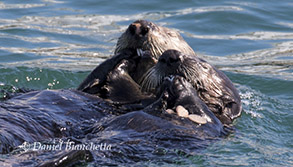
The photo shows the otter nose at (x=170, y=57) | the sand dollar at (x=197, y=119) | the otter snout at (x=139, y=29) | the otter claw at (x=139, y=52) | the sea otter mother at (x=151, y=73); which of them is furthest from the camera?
the otter claw at (x=139, y=52)

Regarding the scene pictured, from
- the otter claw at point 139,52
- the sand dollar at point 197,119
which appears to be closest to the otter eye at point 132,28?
the otter claw at point 139,52

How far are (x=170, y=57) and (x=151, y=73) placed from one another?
0.92 feet

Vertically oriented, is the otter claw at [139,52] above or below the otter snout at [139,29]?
below

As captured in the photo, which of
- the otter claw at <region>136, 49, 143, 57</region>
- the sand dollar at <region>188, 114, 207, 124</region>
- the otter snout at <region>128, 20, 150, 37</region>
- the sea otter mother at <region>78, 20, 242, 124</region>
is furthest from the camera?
the otter claw at <region>136, 49, 143, 57</region>

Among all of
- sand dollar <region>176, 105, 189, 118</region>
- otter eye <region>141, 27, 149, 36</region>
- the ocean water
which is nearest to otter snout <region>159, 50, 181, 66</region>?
sand dollar <region>176, 105, 189, 118</region>

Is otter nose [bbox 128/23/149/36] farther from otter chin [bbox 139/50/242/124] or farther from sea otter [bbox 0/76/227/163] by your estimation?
sea otter [bbox 0/76/227/163]

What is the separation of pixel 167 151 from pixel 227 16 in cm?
764

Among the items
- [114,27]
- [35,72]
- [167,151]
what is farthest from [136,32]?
[114,27]

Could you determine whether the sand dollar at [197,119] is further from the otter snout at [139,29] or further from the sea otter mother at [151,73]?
the otter snout at [139,29]

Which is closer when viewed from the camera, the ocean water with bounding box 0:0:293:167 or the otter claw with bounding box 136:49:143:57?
the ocean water with bounding box 0:0:293:167

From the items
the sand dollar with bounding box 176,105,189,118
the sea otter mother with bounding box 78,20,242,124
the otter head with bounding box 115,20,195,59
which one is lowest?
the sand dollar with bounding box 176,105,189,118
